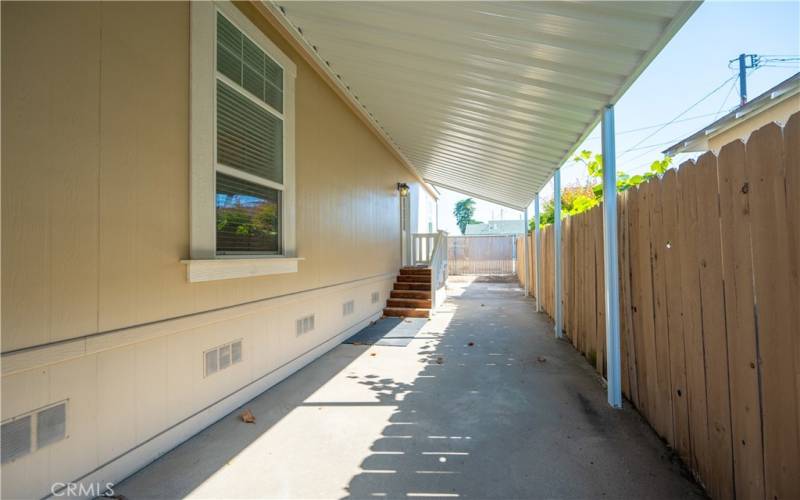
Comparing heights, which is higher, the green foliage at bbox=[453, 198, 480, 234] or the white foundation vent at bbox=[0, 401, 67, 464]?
the green foliage at bbox=[453, 198, 480, 234]

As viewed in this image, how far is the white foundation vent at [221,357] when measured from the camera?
288 centimetres

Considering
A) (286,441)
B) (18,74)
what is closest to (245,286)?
(286,441)

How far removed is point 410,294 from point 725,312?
666cm

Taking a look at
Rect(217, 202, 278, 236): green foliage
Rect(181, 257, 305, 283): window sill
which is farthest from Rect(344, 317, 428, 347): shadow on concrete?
Rect(217, 202, 278, 236): green foliage

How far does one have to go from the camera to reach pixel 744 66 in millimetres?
13297

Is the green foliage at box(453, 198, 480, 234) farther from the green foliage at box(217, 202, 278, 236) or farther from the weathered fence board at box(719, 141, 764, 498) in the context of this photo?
the weathered fence board at box(719, 141, 764, 498)

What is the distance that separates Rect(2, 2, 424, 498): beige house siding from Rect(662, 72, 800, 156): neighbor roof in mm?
8102

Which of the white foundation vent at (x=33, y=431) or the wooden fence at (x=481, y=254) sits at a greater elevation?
the wooden fence at (x=481, y=254)

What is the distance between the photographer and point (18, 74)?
1.69 metres

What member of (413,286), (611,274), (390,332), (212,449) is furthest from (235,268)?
(413,286)

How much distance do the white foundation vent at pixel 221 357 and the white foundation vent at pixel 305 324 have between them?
110 centimetres

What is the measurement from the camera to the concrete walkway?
2064mm

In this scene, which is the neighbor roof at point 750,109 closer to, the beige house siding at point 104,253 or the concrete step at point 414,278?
the concrete step at point 414,278

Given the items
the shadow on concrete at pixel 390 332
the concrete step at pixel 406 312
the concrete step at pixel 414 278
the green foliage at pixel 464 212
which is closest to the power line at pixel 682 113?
the concrete step at pixel 414 278
